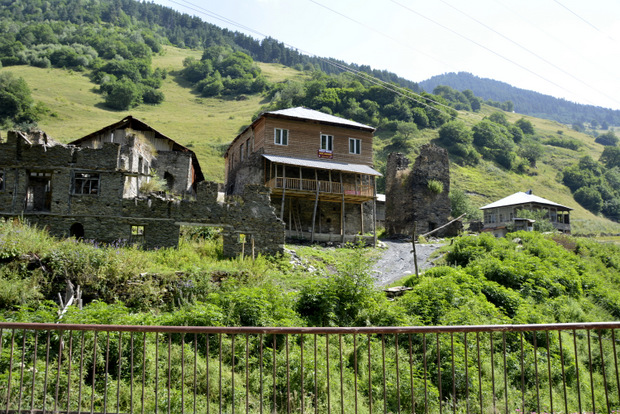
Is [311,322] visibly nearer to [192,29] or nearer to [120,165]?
[120,165]

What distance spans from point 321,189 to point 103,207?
48.1 ft

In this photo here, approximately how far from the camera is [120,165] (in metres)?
19.6

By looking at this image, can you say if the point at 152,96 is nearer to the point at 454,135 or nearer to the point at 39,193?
the point at 454,135

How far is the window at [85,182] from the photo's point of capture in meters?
19.3

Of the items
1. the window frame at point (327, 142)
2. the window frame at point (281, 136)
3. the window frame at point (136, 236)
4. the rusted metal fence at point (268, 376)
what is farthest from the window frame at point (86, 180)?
the window frame at point (327, 142)

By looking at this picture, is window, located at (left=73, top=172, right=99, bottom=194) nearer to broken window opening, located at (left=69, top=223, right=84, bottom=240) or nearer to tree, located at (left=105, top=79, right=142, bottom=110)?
broken window opening, located at (left=69, top=223, right=84, bottom=240)

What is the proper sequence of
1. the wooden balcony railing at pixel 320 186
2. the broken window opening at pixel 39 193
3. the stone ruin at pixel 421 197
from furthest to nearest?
the stone ruin at pixel 421 197 < the wooden balcony railing at pixel 320 186 < the broken window opening at pixel 39 193

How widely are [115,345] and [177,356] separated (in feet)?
4.06

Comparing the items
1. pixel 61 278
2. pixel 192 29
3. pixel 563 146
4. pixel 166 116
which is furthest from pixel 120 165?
pixel 192 29

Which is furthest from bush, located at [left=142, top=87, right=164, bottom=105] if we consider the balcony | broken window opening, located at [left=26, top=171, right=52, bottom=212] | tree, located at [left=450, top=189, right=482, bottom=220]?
broken window opening, located at [left=26, top=171, right=52, bottom=212]

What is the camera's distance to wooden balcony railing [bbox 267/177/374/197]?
2841 cm

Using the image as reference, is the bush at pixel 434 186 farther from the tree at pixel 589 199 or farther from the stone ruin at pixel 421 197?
the tree at pixel 589 199

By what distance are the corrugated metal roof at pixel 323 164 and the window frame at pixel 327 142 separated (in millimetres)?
1233

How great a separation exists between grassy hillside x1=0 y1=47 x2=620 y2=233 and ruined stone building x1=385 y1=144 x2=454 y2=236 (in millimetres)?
26346
